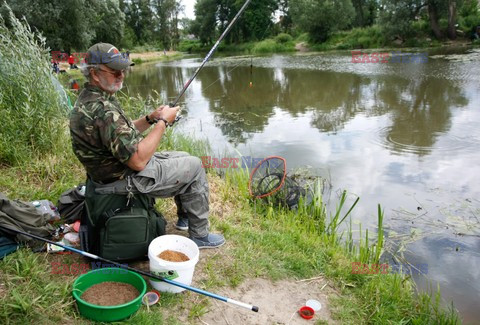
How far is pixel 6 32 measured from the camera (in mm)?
4184

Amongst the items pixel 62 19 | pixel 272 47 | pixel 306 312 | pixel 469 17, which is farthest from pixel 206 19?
pixel 306 312

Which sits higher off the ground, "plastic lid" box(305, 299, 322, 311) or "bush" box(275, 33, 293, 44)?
"bush" box(275, 33, 293, 44)

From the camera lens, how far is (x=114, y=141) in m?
2.13

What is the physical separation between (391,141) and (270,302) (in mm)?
4976

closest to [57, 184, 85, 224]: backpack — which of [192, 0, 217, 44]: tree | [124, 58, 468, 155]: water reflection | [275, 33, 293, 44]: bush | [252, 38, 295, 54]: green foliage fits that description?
[124, 58, 468, 155]: water reflection

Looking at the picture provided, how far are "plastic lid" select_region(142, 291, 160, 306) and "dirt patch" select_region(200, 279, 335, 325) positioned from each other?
0.29 meters

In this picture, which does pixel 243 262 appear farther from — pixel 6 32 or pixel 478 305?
pixel 6 32

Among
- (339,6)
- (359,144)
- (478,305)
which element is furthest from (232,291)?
(339,6)

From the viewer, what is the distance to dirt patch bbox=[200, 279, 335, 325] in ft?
7.50

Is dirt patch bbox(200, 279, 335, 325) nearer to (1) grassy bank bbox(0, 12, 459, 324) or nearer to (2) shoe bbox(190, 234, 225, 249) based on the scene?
(1) grassy bank bbox(0, 12, 459, 324)

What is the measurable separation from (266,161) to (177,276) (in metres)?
2.56

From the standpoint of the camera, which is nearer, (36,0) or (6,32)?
(6,32)

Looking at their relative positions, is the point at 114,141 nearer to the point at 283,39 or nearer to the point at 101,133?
the point at 101,133

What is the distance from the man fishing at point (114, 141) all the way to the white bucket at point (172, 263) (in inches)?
12.5
